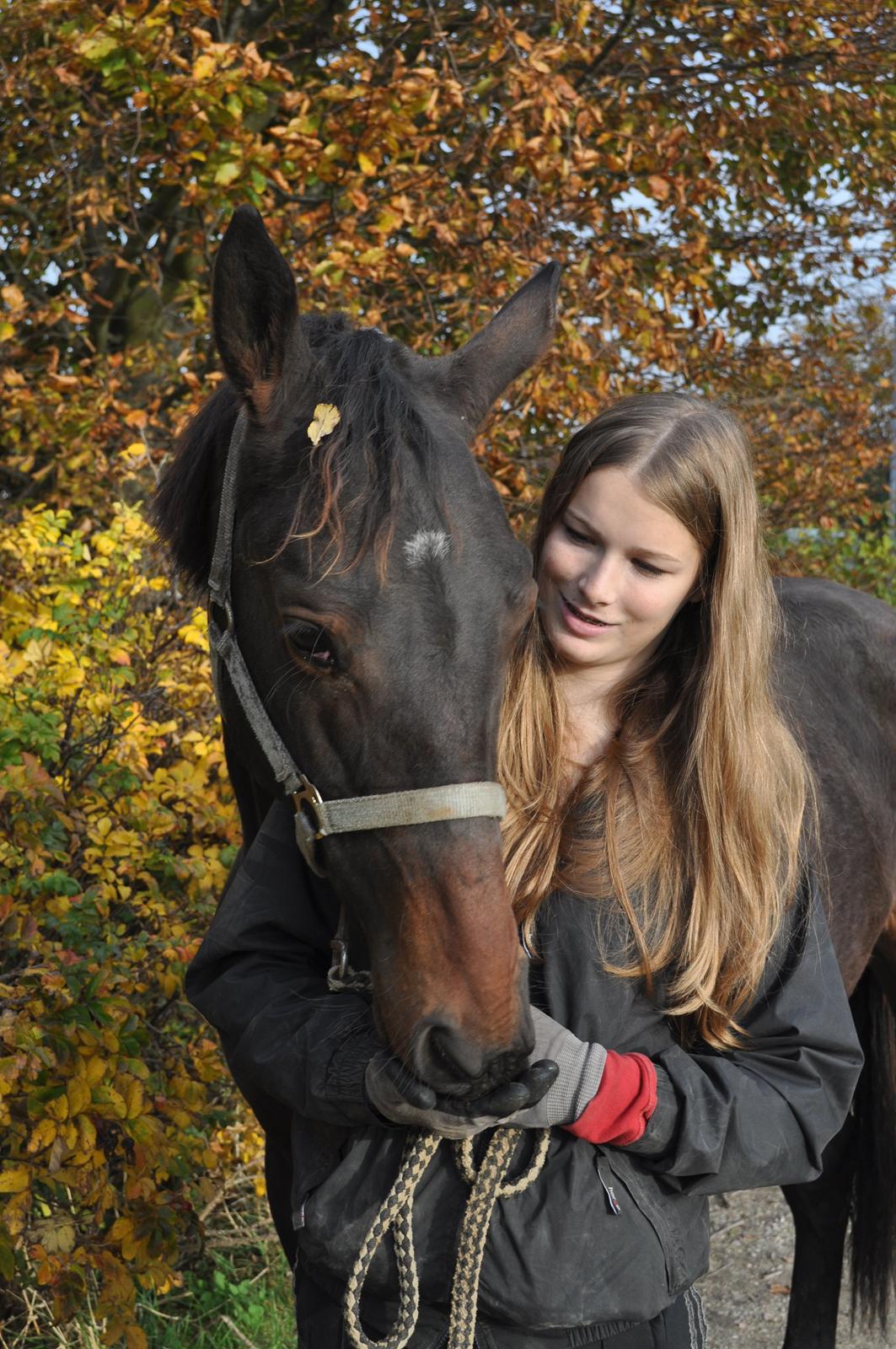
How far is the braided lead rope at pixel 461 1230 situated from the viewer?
1.44 meters

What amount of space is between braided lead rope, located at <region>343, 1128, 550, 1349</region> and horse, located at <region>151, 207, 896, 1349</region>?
0.16 meters

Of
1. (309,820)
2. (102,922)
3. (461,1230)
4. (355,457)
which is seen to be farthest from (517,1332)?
(102,922)

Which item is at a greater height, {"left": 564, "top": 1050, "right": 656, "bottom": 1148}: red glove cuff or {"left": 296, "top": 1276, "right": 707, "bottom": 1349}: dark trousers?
{"left": 564, "top": 1050, "right": 656, "bottom": 1148}: red glove cuff

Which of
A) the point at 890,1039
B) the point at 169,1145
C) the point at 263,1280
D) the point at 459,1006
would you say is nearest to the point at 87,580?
the point at 169,1145

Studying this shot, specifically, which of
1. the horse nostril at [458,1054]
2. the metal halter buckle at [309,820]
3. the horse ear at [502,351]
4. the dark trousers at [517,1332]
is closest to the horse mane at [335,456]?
the horse ear at [502,351]

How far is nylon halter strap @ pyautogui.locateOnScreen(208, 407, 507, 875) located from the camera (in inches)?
58.2

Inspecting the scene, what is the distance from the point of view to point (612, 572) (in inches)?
71.2

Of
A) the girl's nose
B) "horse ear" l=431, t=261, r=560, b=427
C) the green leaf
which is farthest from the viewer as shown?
the green leaf

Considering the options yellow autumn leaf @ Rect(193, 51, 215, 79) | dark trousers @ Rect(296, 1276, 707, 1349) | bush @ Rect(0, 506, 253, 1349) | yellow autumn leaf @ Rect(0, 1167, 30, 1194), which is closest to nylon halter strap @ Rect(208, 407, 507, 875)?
dark trousers @ Rect(296, 1276, 707, 1349)

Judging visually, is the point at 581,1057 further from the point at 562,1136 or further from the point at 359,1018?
the point at 359,1018

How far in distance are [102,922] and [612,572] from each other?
1.75 meters

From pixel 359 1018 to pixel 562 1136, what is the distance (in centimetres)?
31

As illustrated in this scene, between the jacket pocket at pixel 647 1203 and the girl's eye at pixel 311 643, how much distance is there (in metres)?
0.74

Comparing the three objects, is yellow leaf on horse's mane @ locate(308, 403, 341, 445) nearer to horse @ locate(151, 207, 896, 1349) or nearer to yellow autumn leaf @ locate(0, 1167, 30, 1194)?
horse @ locate(151, 207, 896, 1349)
